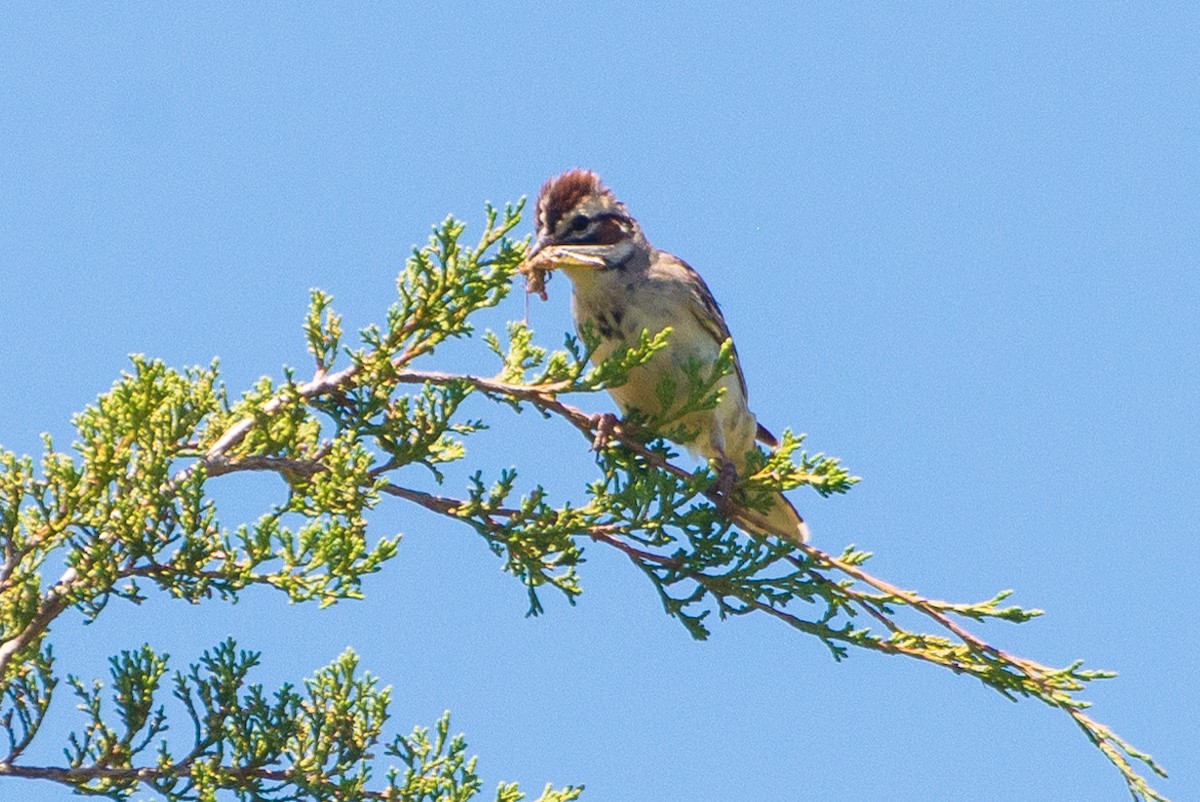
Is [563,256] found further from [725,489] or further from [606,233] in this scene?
[725,489]

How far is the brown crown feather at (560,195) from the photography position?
19.2ft

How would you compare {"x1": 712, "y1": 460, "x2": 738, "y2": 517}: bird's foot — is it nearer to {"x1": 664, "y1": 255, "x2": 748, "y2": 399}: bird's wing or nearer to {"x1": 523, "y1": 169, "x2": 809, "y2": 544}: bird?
{"x1": 523, "y1": 169, "x2": 809, "y2": 544}: bird

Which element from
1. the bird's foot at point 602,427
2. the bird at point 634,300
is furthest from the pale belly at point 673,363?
the bird's foot at point 602,427

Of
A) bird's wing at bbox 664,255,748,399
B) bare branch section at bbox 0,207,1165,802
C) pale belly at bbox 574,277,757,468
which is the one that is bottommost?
bare branch section at bbox 0,207,1165,802

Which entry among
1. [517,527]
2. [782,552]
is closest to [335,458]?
[517,527]

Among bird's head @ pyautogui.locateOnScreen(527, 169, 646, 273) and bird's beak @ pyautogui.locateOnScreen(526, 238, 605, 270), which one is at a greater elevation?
bird's head @ pyautogui.locateOnScreen(527, 169, 646, 273)

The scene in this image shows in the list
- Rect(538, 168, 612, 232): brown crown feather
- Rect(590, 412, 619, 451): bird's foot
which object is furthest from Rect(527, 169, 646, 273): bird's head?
Rect(590, 412, 619, 451): bird's foot

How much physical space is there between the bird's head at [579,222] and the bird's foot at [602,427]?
119 centimetres

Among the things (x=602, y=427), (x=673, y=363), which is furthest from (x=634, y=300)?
(x=602, y=427)

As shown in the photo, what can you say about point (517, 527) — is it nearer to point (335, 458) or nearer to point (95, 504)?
point (335, 458)

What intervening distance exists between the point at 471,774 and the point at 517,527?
0.68 m

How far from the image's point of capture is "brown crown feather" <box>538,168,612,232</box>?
19.2ft

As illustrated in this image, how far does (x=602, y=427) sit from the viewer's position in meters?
4.52

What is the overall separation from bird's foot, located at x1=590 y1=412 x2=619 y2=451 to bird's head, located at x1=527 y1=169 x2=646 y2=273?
1187 millimetres
